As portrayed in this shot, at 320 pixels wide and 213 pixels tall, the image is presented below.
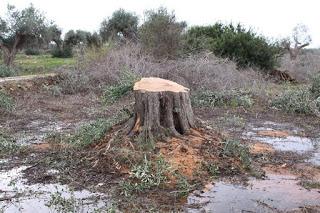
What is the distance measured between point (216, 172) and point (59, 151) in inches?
95.2

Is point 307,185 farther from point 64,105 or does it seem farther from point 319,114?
point 64,105

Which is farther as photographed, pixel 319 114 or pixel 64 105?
pixel 64 105

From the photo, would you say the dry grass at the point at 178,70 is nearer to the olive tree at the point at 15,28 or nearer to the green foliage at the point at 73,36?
the olive tree at the point at 15,28

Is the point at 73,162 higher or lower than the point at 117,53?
lower

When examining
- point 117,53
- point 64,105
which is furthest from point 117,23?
point 64,105

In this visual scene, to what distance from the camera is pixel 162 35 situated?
1672 centimetres

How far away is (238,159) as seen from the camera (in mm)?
6195

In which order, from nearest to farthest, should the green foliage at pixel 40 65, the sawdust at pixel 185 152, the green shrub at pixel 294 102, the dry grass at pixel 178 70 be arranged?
1. the sawdust at pixel 185 152
2. the green shrub at pixel 294 102
3. the dry grass at pixel 178 70
4. the green foliage at pixel 40 65

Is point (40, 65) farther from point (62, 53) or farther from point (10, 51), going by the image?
point (62, 53)

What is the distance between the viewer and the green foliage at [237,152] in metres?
6.14

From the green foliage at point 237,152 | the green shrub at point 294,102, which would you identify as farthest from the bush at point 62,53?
the green foliage at point 237,152

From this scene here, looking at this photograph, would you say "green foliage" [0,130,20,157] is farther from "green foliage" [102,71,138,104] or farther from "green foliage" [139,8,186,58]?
"green foliage" [139,8,186,58]

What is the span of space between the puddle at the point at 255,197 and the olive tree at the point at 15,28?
1912cm

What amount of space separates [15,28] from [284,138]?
58.1ft
